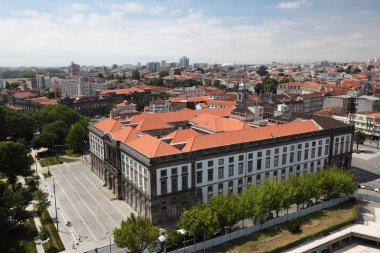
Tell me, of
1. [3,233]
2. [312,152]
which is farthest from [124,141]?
[312,152]

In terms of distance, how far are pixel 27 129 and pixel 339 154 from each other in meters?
111

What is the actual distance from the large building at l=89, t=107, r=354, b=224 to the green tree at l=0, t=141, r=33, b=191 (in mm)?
18961

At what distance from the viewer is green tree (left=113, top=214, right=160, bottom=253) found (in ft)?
163

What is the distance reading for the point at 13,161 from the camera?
265ft

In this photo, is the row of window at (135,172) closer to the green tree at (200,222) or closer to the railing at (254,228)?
the green tree at (200,222)

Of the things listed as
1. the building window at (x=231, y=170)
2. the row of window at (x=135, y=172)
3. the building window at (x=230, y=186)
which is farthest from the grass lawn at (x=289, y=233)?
the row of window at (x=135, y=172)

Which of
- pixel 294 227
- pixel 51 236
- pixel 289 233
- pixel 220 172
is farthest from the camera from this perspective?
pixel 220 172

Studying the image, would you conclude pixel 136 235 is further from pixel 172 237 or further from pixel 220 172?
pixel 220 172

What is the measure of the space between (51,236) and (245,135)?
Result: 45884mm

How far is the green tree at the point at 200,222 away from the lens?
2130 inches

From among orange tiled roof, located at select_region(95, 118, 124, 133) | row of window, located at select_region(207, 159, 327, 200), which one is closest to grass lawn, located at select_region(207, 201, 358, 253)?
row of window, located at select_region(207, 159, 327, 200)

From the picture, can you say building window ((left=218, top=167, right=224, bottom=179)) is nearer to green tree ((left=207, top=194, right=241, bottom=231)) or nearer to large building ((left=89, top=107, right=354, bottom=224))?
large building ((left=89, top=107, right=354, bottom=224))

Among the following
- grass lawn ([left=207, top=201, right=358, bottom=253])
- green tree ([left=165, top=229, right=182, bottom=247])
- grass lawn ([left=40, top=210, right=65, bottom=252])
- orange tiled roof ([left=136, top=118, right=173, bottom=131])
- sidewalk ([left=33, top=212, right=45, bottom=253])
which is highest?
orange tiled roof ([left=136, top=118, right=173, bottom=131])

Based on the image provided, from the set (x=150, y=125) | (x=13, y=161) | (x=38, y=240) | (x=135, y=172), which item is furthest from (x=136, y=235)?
(x=13, y=161)
